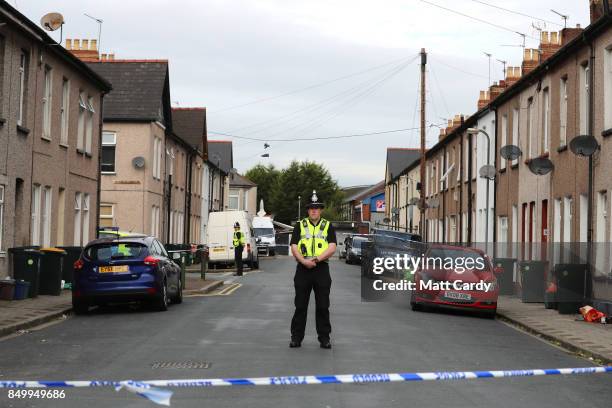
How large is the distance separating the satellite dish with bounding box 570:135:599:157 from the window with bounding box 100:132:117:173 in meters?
27.0

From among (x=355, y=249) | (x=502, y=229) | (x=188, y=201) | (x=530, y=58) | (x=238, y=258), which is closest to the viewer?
(x=530, y=58)

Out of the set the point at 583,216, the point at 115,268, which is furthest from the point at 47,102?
the point at 583,216

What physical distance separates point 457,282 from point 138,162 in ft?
85.9

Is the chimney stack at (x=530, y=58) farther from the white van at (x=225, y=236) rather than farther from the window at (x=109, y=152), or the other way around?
the window at (x=109, y=152)

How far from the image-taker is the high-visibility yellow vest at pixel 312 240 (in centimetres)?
1308

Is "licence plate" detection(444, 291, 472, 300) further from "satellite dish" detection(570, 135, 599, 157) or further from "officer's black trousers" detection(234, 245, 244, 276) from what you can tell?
"officer's black trousers" detection(234, 245, 244, 276)

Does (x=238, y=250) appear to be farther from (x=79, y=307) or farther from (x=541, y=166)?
(x=79, y=307)

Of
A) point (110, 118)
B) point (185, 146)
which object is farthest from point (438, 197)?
point (110, 118)

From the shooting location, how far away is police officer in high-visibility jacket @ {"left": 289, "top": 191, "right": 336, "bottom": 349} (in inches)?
514

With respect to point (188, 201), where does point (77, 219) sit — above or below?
below

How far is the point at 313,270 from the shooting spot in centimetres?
1321

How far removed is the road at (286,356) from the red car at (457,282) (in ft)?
1.79

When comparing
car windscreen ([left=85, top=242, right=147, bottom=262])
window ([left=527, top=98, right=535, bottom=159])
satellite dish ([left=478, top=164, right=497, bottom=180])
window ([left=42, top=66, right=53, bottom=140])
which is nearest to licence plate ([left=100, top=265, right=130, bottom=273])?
car windscreen ([left=85, top=242, right=147, bottom=262])

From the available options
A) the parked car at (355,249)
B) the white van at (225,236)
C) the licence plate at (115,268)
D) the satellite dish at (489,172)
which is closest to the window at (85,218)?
the white van at (225,236)
